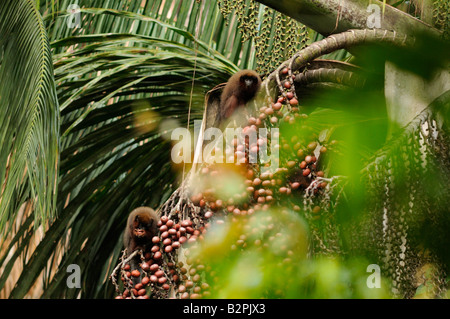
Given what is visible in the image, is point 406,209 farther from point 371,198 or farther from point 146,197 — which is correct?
point 146,197

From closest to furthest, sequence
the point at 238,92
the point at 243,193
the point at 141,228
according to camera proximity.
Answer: the point at 243,193
the point at 238,92
the point at 141,228

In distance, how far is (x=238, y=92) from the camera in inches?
54.0

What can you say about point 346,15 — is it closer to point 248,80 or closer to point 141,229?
point 248,80

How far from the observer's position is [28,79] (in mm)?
1500

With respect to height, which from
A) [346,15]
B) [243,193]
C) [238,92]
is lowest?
[243,193]

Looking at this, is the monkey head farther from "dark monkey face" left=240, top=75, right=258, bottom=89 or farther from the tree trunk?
the tree trunk

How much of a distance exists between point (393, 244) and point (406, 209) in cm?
7

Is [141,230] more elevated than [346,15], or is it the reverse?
[346,15]

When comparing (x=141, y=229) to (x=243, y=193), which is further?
(x=141, y=229)

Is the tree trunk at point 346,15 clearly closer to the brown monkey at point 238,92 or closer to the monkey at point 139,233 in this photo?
the brown monkey at point 238,92

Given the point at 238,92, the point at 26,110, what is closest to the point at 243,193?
the point at 238,92

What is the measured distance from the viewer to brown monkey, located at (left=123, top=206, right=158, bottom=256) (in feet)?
4.66

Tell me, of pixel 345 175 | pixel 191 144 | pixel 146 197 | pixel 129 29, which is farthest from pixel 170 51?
pixel 345 175

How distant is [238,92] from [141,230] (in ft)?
1.21
